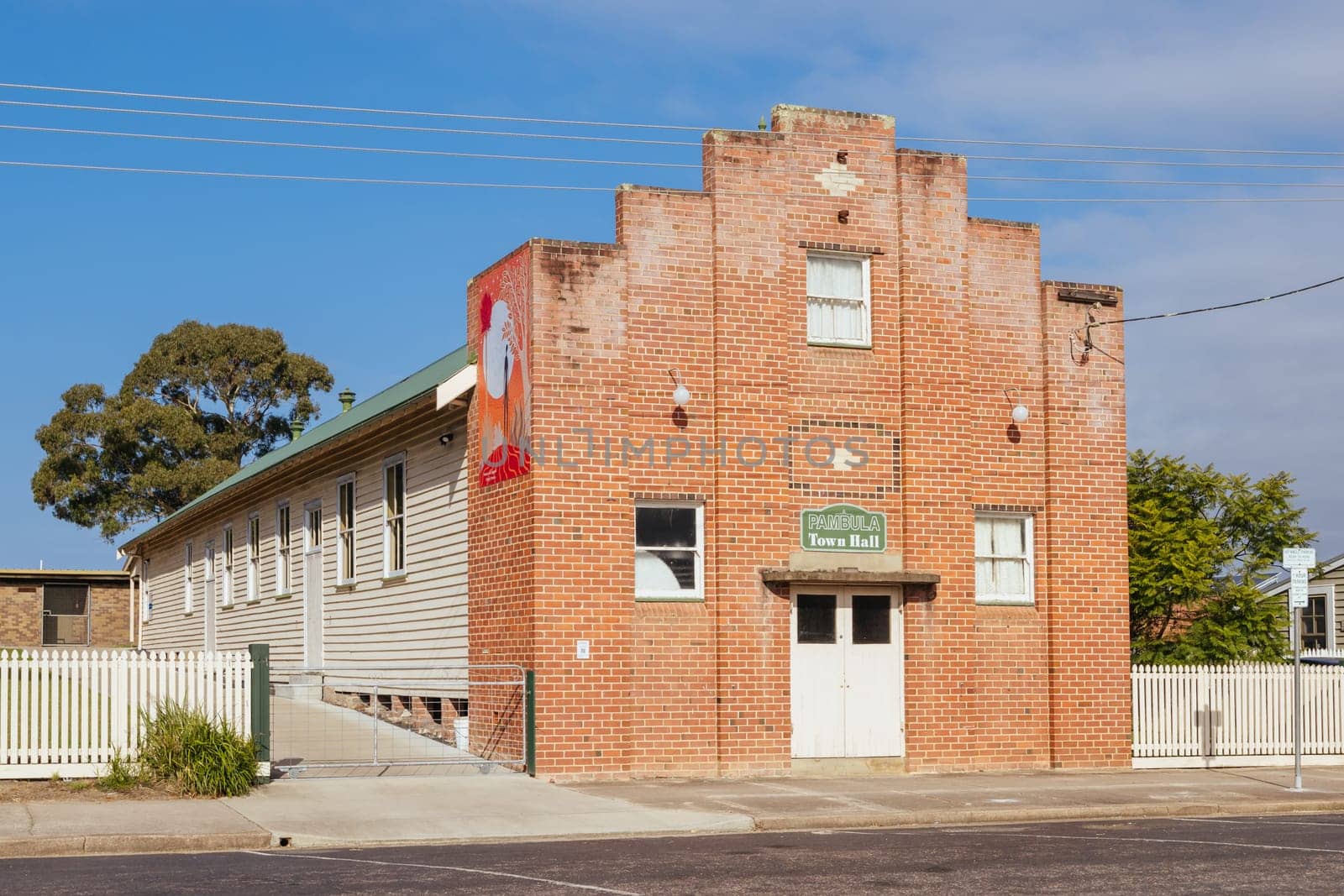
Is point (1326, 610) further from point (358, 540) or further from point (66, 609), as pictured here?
point (66, 609)

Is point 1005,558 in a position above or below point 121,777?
above

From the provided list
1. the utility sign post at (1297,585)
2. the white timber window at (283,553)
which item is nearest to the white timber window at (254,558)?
the white timber window at (283,553)

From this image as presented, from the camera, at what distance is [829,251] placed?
22.1 m

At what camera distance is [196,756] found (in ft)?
58.1

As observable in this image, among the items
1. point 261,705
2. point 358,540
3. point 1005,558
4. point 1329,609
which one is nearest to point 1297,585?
point 1005,558

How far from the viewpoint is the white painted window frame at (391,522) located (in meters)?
25.5

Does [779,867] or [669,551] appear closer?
[779,867]

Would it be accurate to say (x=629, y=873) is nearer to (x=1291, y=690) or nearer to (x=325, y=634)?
(x=1291, y=690)

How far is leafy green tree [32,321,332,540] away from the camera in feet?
222

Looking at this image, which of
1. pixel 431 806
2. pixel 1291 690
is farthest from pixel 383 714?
pixel 1291 690

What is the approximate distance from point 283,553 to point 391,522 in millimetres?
7003

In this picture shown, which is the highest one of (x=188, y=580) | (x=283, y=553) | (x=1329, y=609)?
(x=283, y=553)

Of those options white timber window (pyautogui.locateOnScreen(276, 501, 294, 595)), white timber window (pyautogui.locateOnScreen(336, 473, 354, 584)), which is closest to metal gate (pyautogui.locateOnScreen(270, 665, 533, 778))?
white timber window (pyautogui.locateOnScreen(336, 473, 354, 584))

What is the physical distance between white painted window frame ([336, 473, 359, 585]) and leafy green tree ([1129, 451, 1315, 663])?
1460 cm
